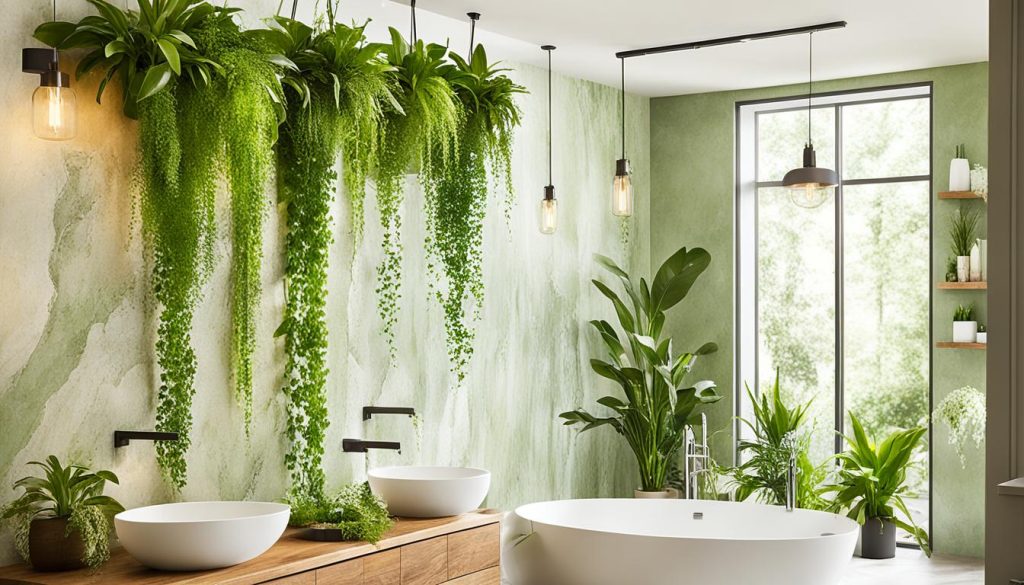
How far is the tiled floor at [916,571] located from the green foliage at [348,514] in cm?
Answer: 280

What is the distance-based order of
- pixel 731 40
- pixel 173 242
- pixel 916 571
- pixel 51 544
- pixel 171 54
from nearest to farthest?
pixel 51 544
pixel 171 54
pixel 173 242
pixel 731 40
pixel 916 571

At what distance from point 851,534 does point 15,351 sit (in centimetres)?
348

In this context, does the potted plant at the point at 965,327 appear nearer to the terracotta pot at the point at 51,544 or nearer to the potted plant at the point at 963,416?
the potted plant at the point at 963,416

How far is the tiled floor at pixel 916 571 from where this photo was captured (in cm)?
588

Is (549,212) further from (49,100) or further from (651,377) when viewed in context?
(49,100)

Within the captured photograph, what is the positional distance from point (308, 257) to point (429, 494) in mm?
1020

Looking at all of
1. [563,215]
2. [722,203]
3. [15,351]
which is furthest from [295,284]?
[722,203]

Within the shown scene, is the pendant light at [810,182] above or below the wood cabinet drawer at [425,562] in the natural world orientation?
above

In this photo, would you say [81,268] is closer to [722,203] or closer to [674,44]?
[674,44]

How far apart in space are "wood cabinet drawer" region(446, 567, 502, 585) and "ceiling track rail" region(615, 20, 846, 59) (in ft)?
9.12

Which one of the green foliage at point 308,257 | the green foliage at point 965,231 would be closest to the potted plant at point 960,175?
the green foliage at point 965,231

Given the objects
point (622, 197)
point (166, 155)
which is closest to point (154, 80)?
point (166, 155)

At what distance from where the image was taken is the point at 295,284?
14.4 feet

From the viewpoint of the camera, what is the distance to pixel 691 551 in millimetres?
4867
